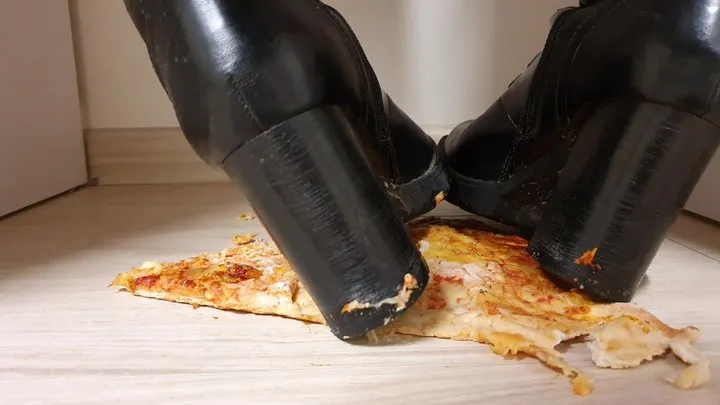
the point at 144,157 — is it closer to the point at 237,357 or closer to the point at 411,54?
the point at 411,54

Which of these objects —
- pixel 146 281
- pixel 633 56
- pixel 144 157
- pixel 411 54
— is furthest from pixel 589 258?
pixel 144 157

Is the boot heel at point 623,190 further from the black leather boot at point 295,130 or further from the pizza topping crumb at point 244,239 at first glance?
the pizza topping crumb at point 244,239

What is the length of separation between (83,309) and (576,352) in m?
0.41

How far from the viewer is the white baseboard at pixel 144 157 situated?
1.10 meters

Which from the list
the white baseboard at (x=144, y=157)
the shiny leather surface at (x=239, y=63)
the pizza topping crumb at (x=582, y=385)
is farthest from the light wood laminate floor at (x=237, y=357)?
the white baseboard at (x=144, y=157)

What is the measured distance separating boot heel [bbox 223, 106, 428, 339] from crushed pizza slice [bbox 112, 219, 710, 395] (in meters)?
0.02

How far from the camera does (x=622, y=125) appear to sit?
1.82 ft

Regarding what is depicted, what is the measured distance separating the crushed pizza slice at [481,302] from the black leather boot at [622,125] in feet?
0.11

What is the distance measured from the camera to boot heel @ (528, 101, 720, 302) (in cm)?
54

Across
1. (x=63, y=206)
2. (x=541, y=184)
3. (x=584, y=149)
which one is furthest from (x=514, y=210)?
(x=63, y=206)

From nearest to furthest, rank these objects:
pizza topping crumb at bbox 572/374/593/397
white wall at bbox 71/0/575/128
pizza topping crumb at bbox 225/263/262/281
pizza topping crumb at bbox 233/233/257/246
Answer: pizza topping crumb at bbox 572/374/593/397
pizza topping crumb at bbox 225/263/262/281
pizza topping crumb at bbox 233/233/257/246
white wall at bbox 71/0/575/128

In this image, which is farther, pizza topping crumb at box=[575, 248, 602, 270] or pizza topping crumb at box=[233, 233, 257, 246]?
pizza topping crumb at box=[233, 233, 257, 246]

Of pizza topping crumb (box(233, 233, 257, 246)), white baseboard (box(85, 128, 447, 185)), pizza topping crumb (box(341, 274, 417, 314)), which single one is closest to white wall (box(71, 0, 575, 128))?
white baseboard (box(85, 128, 447, 185))

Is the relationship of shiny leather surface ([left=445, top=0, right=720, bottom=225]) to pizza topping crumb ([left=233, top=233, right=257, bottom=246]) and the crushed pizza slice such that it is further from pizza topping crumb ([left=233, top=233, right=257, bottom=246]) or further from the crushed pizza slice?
pizza topping crumb ([left=233, top=233, right=257, bottom=246])
